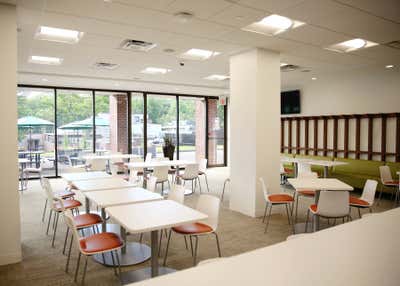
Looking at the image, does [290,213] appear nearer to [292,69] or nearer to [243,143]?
[243,143]

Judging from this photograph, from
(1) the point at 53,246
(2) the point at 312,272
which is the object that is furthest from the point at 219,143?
(2) the point at 312,272

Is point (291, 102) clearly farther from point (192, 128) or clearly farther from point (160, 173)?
point (160, 173)

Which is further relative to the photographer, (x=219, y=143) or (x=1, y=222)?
(x=219, y=143)

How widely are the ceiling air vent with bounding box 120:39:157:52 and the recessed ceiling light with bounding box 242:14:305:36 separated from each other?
1.92m

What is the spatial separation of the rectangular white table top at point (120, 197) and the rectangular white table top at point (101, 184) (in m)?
0.20

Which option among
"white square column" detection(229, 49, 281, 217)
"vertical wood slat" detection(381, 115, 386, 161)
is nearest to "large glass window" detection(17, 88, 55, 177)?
"white square column" detection(229, 49, 281, 217)

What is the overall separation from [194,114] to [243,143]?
296 inches

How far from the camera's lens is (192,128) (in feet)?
43.8

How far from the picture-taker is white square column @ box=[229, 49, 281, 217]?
19.0 ft

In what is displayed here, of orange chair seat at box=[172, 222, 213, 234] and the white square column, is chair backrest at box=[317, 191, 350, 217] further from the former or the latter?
the white square column

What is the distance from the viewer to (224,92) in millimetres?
12344

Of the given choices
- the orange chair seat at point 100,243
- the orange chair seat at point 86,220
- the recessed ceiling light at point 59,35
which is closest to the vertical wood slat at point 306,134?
the recessed ceiling light at point 59,35

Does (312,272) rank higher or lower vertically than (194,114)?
lower

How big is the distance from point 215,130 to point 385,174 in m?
7.59
